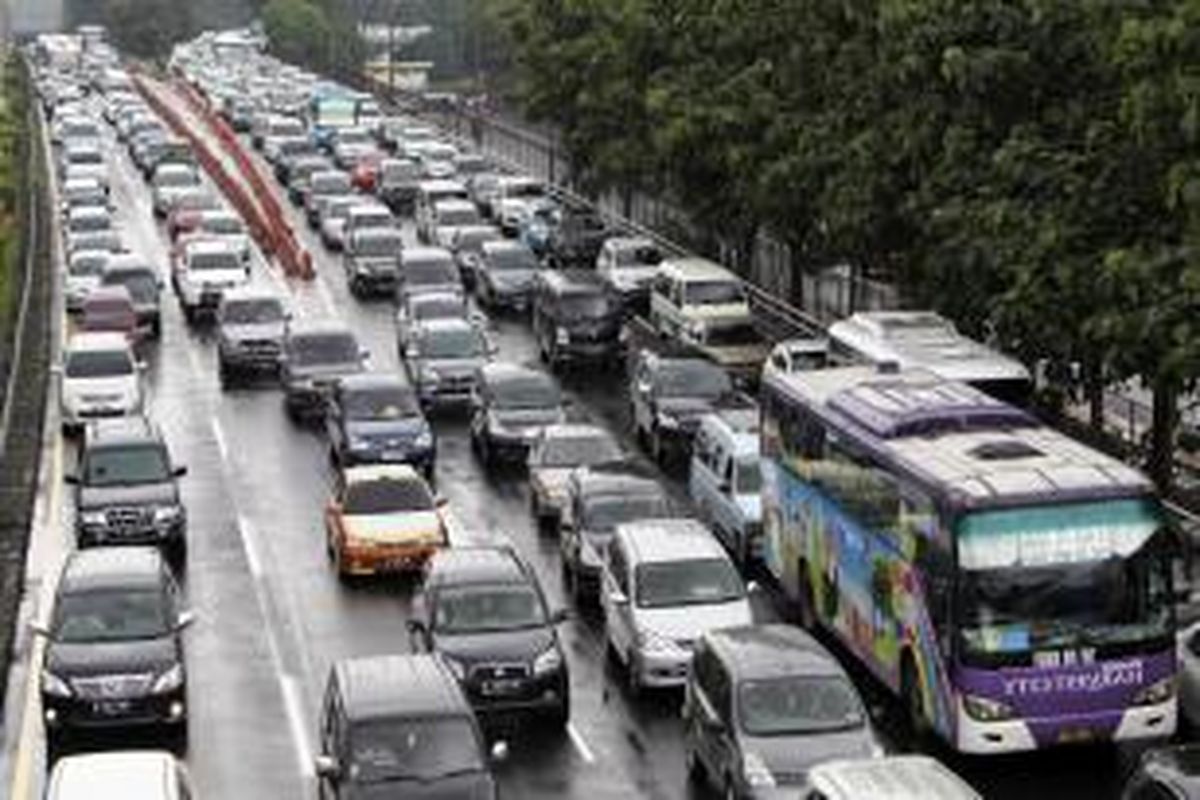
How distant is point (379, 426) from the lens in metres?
42.0

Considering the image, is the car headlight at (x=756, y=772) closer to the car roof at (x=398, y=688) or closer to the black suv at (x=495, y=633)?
the car roof at (x=398, y=688)

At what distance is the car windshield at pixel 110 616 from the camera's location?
27734 millimetres

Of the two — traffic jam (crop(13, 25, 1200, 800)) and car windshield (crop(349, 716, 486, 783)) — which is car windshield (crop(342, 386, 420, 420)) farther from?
car windshield (crop(349, 716, 486, 783))

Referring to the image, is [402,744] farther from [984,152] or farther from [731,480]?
[984,152]

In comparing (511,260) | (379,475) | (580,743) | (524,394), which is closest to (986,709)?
(580,743)

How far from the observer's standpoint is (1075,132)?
3369 cm

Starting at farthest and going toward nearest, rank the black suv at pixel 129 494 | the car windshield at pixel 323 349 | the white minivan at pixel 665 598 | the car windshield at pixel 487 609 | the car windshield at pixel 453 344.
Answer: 1. the car windshield at pixel 453 344
2. the car windshield at pixel 323 349
3. the black suv at pixel 129 494
4. the white minivan at pixel 665 598
5. the car windshield at pixel 487 609

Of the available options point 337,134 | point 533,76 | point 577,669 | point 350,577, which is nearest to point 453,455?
point 350,577

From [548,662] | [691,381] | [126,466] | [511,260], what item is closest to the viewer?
[548,662]

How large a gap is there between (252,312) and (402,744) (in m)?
31.2

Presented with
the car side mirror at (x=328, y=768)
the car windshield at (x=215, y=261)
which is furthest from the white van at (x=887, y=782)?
the car windshield at (x=215, y=261)

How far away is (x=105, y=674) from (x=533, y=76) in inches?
1989

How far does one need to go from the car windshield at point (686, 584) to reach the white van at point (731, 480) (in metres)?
5.34

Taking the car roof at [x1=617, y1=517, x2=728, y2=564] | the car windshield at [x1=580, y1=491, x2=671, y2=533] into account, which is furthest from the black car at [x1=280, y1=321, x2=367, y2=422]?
the car roof at [x1=617, y1=517, x2=728, y2=564]
